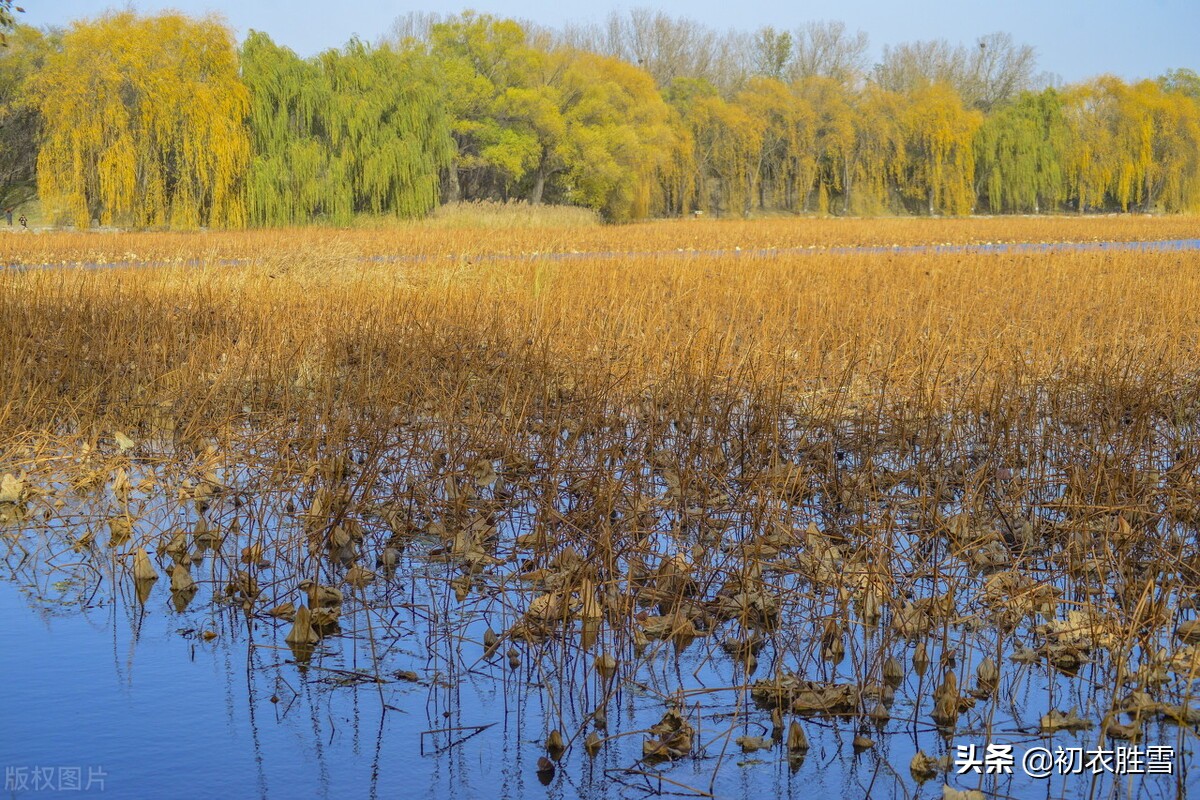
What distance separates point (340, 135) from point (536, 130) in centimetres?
1168

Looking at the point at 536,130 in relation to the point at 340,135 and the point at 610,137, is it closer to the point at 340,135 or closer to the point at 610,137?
the point at 610,137

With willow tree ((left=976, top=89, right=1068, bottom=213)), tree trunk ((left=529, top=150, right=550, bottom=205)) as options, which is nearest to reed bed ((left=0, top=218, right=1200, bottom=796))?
tree trunk ((left=529, top=150, right=550, bottom=205))

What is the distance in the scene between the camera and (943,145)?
5638 centimetres

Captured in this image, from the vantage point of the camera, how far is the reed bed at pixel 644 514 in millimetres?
3465

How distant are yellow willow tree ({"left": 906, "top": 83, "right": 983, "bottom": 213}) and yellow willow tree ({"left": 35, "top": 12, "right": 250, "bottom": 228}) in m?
35.7

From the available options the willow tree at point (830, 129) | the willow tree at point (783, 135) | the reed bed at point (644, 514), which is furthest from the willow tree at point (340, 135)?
the willow tree at point (830, 129)

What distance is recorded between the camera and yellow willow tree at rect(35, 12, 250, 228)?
29.1 m

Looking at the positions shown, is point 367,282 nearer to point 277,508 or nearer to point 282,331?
point 282,331

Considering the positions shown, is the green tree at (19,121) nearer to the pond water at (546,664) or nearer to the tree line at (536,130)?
the tree line at (536,130)

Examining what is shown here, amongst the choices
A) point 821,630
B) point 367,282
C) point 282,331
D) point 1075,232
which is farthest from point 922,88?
point 821,630

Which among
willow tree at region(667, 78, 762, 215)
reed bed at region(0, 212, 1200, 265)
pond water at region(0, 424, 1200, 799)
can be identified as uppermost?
willow tree at region(667, 78, 762, 215)

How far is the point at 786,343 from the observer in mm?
9016

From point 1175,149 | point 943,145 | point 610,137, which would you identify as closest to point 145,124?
point 610,137

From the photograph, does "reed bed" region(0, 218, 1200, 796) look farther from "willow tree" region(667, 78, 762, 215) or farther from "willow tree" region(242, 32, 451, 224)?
"willow tree" region(667, 78, 762, 215)
